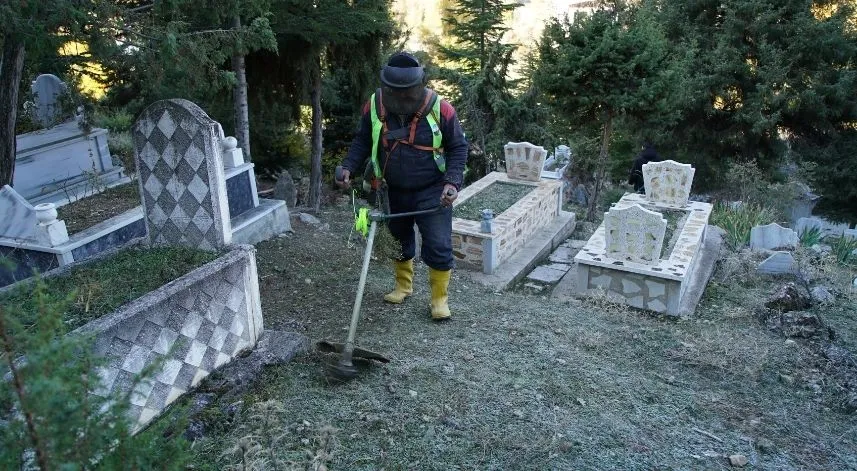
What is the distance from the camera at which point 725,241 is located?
343 inches

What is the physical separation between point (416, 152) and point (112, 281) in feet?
7.36

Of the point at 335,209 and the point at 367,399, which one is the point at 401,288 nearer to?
the point at 367,399

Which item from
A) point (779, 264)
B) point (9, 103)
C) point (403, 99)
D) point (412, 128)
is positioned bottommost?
point (779, 264)

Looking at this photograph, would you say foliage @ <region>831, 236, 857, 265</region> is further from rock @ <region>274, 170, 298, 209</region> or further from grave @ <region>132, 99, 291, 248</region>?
grave @ <region>132, 99, 291, 248</region>

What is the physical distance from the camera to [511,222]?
25.1ft

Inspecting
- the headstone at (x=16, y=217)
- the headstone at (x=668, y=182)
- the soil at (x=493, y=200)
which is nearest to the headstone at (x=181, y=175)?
the headstone at (x=16, y=217)

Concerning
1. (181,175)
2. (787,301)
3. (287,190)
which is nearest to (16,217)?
(181,175)

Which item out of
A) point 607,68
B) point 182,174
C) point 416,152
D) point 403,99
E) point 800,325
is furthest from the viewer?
point 607,68

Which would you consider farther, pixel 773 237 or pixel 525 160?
pixel 525 160

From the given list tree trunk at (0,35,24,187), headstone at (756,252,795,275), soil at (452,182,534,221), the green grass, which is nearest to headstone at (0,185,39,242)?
tree trunk at (0,35,24,187)

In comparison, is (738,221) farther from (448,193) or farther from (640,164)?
(448,193)

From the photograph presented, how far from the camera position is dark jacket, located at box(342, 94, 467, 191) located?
486 cm

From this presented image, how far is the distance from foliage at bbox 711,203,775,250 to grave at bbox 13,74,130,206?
25.9 feet

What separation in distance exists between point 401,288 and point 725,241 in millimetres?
5211
